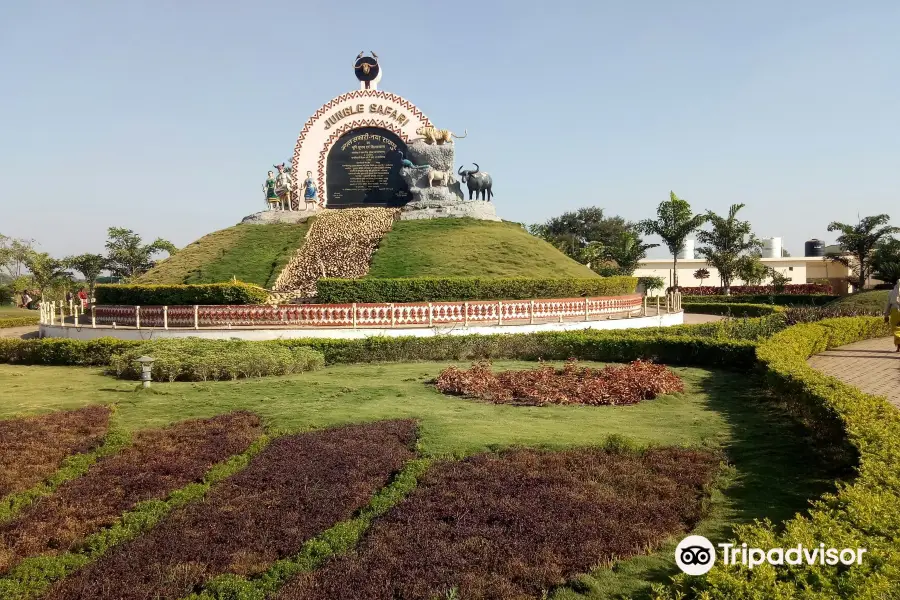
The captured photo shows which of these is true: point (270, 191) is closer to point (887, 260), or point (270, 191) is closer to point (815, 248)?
point (887, 260)

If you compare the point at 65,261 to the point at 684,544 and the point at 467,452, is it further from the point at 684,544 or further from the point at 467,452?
the point at 684,544

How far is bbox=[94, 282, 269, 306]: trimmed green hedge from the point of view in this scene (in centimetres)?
2020

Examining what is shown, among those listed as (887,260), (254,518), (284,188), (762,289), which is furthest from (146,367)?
(762,289)

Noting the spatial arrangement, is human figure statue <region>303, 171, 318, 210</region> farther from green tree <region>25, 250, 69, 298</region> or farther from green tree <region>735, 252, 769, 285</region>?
green tree <region>735, 252, 769, 285</region>

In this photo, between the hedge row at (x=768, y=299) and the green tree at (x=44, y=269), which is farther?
the green tree at (x=44, y=269)

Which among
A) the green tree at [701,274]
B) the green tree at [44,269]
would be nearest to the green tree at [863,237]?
the green tree at [701,274]

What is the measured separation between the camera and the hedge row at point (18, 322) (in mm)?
26484

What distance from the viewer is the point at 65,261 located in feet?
137

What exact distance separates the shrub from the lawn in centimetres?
49

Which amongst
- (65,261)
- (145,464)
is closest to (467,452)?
(145,464)

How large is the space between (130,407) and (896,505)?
10043mm

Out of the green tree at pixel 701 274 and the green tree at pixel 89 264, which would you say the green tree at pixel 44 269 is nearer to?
the green tree at pixel 89 264

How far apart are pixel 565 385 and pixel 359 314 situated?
851 cm

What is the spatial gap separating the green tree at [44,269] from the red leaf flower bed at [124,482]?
133ft
